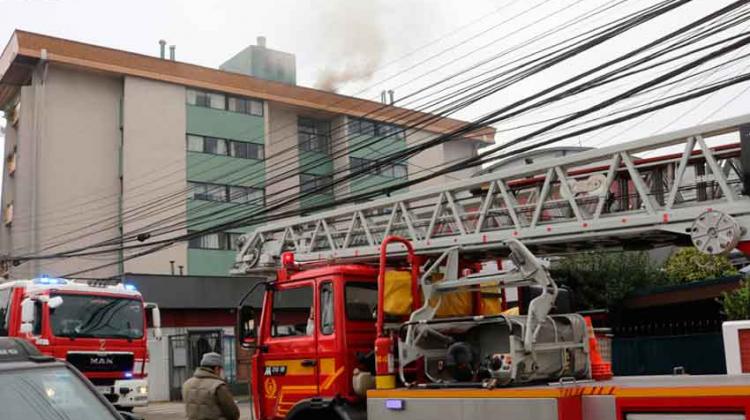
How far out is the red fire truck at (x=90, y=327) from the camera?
13070 millimetres

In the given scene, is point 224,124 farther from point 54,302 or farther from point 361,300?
A: point 361,300

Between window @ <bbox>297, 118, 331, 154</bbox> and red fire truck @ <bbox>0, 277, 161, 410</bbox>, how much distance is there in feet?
85.4

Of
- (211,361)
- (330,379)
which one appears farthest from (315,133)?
(330,379)

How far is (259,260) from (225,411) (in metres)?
3.29

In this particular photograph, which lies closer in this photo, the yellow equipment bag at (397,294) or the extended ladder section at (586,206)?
the extended ladder section at (586,206)

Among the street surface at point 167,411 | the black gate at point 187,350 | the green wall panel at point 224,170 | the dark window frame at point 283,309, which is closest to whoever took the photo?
the dark window frame at point 283,309

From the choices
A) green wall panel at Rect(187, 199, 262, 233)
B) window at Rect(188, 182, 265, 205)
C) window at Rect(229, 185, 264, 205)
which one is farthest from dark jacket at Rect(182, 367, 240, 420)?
window at Rect(229, 185, 264, 205)

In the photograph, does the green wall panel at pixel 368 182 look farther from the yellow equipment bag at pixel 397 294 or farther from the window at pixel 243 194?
the yellow equipment bag at pixel 397 294

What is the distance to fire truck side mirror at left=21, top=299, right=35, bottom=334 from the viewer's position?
12758mm

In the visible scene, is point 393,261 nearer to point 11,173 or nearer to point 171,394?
point 171,394

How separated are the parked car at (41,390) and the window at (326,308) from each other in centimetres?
270

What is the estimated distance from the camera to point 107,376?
1367 centimetres

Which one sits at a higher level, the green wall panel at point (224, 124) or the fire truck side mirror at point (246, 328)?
the green wall panel at point (224, 124)

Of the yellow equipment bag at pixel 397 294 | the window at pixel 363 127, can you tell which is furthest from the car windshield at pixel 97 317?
the window at pixel 363 127
